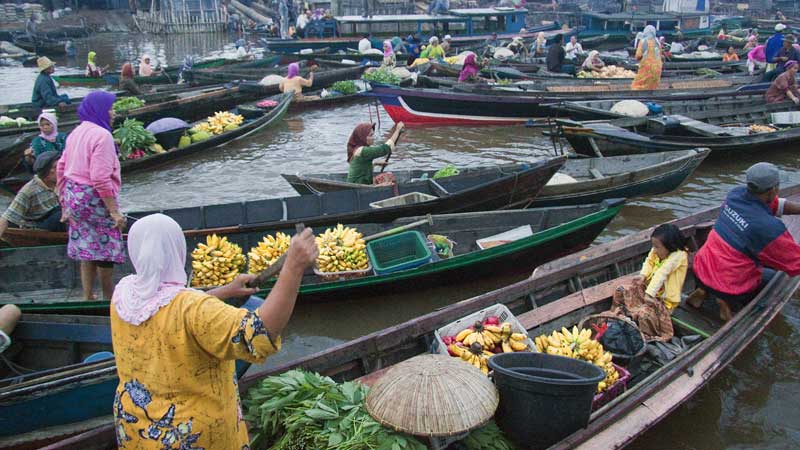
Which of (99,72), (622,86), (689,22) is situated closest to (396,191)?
(622,86)

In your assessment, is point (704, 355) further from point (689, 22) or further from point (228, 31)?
point (228, 31)

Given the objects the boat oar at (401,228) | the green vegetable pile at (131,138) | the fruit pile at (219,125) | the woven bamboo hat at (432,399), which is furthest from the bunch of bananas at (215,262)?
the fruit pile at (219,125)

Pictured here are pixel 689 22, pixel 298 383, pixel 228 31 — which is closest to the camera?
pixel 298 383

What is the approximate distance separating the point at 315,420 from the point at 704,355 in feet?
10.2

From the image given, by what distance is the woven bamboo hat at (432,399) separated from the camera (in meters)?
3.04

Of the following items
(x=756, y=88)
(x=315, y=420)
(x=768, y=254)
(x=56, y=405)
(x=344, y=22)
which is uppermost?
(x=344, y=22)

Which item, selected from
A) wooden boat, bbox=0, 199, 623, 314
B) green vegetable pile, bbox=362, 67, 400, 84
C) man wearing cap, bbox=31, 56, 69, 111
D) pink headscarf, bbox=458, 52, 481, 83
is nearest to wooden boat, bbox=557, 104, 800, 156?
wooden boat, bbox=0, 199, 623, 314

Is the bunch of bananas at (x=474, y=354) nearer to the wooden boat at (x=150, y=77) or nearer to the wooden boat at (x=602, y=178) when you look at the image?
the wooden boat at (x=602, y=178)

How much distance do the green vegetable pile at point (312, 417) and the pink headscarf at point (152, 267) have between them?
50.5 inches

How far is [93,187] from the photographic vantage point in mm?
5211

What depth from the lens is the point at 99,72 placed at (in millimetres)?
20766

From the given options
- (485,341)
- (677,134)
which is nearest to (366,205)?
(485,341)

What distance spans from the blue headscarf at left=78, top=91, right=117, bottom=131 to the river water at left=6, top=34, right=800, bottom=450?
9.47 ft

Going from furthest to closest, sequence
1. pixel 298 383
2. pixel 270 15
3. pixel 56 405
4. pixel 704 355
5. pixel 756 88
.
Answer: pixel 270 15 → pixel 756 88 → pixel 704 355 → pixel 56 405 → pixel 298 383
